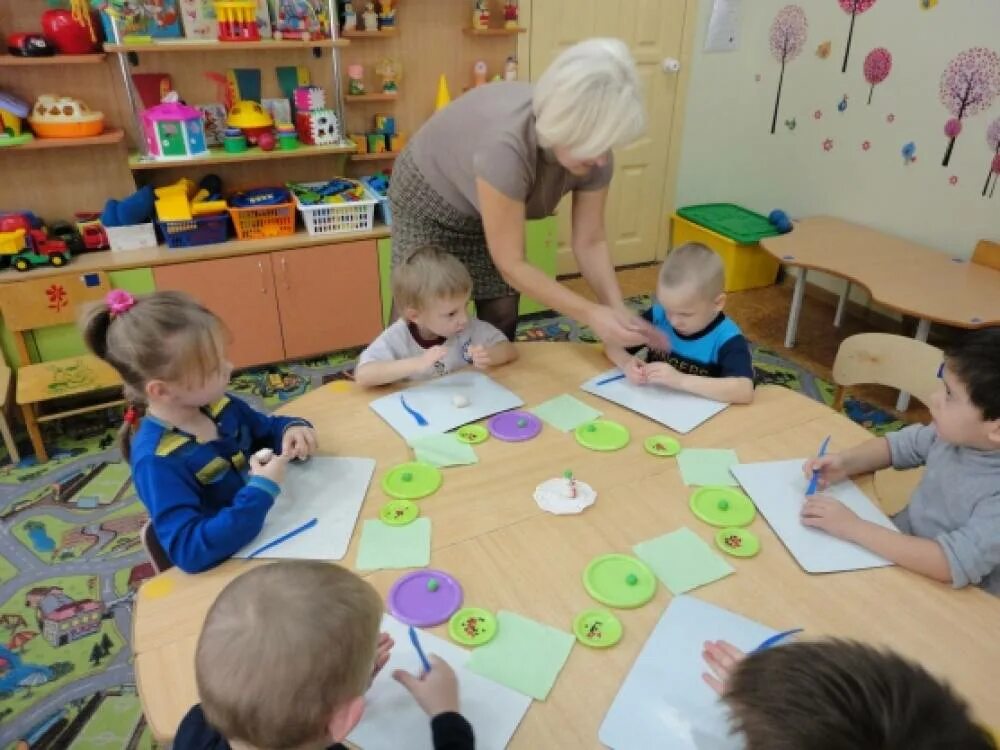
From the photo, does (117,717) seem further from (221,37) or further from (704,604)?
(221,37)

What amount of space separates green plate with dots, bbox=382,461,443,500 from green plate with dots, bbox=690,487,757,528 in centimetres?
48

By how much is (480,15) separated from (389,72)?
499 millimetres

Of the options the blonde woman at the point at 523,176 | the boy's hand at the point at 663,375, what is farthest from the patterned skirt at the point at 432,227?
the boy's hand at the point at 663,375

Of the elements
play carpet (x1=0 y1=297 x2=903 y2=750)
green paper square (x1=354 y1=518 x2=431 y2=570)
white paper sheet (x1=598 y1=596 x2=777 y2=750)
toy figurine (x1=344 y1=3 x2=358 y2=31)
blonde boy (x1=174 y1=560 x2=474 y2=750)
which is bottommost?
play carpet (x1=0 y1=297 x2=903 y2=750)

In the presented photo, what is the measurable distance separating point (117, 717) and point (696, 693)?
146cm

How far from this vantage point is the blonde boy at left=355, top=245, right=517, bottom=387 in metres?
1.70

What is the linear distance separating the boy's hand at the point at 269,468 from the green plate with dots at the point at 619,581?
0.55 metres

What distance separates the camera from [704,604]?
43.8 inches

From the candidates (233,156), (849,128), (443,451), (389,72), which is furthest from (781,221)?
(443,451)

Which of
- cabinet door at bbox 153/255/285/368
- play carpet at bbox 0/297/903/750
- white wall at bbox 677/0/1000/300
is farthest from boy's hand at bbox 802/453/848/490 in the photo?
cabinet door at bbox 153/255/285/368

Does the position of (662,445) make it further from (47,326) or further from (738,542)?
(47,326)

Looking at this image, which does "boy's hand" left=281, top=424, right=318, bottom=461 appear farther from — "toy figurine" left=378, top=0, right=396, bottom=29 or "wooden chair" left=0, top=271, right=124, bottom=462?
"toy figurine" left=378, top=0, right=396, bottom=29

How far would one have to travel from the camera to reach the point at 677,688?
3.22ft

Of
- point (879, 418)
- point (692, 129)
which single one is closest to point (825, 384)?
point (879, 418)
